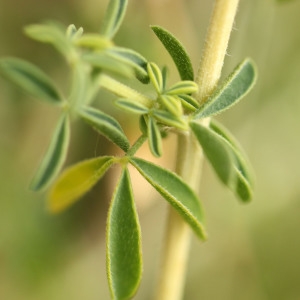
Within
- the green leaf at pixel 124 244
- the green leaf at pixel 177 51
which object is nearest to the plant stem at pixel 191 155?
the green leaf at pixel 177 51

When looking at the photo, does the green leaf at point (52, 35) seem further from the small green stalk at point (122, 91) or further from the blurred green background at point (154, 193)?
the blurred green background at point (154, 193)

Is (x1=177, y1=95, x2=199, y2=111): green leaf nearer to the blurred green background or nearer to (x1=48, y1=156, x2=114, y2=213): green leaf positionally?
(x1=48, y1=156, x2=114, y2=213): green leaf

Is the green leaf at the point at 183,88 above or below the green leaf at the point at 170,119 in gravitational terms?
above

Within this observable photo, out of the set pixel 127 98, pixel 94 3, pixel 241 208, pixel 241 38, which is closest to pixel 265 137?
pixel 241 208

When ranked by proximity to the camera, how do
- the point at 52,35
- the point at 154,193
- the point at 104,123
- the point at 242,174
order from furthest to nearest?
the point at 154,193
the point at 242,174
the point at 104,123
the point at 52,35

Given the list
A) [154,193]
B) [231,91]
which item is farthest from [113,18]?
[154,193]

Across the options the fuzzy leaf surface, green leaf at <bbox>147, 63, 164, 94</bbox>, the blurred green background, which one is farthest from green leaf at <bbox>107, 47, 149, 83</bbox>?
the blurred green background

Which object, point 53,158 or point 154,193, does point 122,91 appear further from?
point 154,193
